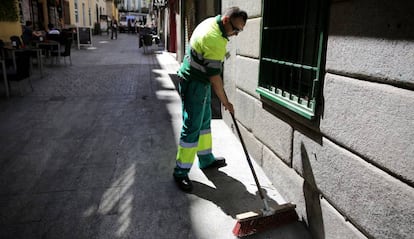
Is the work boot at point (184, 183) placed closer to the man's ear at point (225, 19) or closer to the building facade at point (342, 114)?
the building facade at point (342, 114)

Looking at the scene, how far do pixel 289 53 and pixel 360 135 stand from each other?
63.4 inches

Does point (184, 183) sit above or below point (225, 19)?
below

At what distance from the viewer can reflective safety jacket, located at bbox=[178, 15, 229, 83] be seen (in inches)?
119

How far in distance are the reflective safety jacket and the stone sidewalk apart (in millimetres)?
1199

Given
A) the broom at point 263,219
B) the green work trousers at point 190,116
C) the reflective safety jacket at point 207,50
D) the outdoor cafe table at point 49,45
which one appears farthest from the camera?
the outdoor cafe table at point 49,45

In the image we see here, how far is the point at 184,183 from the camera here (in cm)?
→ 344

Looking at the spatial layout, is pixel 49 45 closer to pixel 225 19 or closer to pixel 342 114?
pixel 225 19

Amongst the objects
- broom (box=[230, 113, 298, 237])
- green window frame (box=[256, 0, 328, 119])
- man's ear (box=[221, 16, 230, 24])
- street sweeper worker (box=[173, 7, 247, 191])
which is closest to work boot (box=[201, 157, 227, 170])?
street sweeper worker (box=[173, 7, 247, 191])

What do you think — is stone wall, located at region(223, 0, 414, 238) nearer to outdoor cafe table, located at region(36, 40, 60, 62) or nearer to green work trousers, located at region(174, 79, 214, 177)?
green work trousers, located at region(174, 79, 214, 177)

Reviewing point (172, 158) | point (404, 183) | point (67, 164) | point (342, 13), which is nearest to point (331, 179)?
point (404, 183)

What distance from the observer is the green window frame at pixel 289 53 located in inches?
115

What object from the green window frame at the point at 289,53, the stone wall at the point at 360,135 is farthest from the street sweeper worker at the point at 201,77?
the stone wall at the point at 360,135

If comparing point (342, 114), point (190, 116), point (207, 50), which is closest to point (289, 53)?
point (207, 50)

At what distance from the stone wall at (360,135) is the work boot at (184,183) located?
3.15ft
